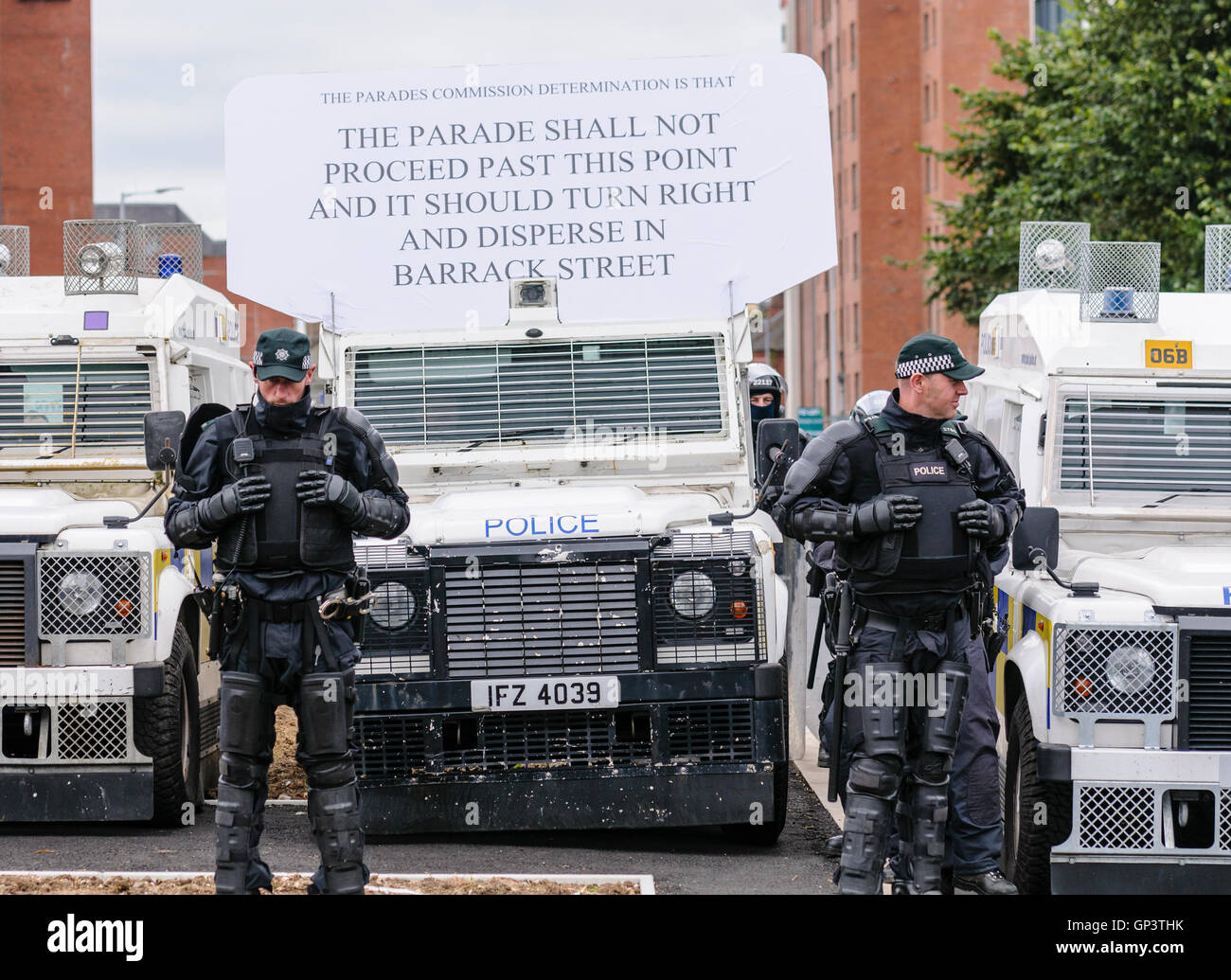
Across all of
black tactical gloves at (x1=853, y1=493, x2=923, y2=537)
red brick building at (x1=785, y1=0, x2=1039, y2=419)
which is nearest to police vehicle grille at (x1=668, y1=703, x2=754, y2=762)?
black tactical gloves at (x1=853, y1=493, x2=923, y2=537)

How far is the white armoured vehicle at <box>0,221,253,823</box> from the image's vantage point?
31.1ft

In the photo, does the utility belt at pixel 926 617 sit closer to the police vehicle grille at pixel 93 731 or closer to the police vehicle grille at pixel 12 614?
the police vehicle grille at pixel 93 731

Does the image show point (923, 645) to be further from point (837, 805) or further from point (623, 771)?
point (837, 805)

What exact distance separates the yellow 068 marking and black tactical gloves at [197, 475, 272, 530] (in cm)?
436

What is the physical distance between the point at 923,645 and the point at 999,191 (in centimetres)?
2523

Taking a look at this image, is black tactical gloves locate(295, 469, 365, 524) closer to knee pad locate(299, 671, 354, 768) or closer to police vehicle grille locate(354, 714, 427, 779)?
knee pad locate(299, 671, 354, 768)

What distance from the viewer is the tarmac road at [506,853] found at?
856 centimetres

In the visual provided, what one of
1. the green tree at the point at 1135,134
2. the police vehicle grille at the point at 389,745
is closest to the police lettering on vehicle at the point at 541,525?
the police vehicle grille at the point at 389,745

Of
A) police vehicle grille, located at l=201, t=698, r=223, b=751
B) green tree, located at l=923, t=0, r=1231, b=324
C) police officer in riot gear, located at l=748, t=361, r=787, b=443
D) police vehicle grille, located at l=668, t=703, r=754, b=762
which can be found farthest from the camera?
green tree, located at l=923, t=0, r=1231, b=324

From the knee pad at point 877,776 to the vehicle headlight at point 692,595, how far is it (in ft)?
6.17

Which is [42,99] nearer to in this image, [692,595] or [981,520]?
[692,595]

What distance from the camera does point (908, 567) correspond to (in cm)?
703
